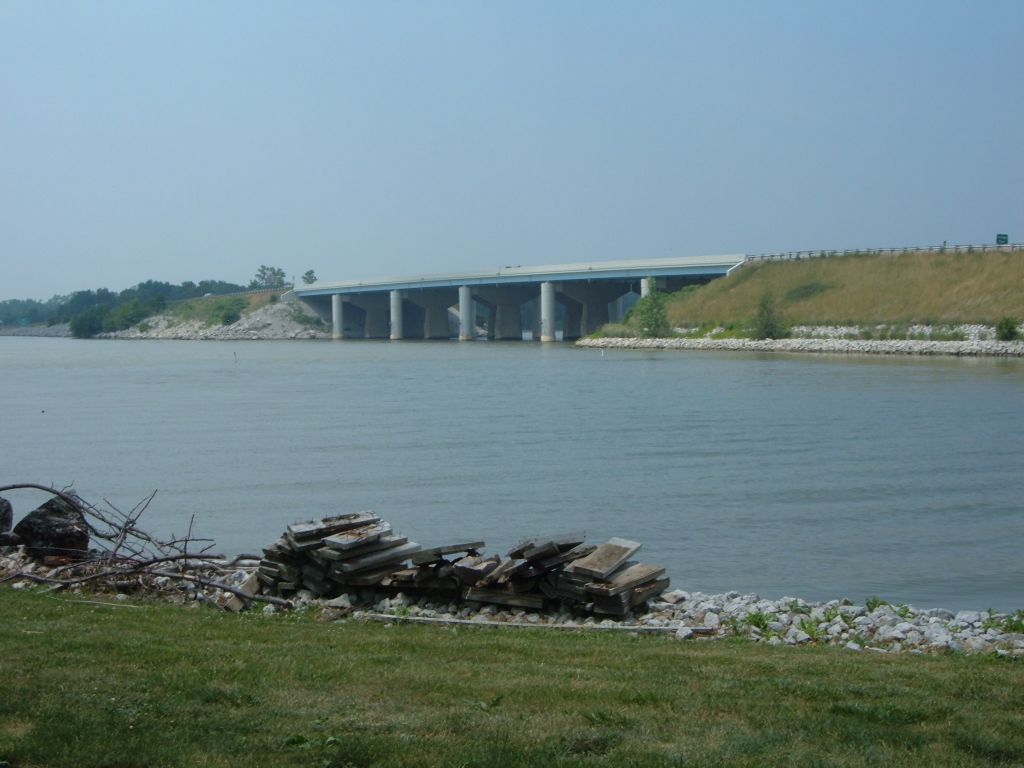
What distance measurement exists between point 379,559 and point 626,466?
13.5m

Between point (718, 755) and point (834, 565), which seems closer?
point (718, 755)

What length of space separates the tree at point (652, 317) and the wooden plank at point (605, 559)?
9241 centimetres

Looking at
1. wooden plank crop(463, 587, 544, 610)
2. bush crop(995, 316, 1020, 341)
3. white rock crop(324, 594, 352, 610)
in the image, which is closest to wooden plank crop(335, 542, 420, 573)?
white rock crop(324, 594, 352, 610)

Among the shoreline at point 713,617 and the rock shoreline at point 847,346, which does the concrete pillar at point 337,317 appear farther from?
the shoreline at point 713,617

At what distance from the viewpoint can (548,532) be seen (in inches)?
703

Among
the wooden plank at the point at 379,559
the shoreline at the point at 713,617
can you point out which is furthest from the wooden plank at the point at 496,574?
the wooden plank at the point at 379,559

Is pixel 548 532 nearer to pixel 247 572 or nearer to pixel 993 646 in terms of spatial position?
pixel 247 572

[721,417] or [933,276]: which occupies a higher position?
[933,276]

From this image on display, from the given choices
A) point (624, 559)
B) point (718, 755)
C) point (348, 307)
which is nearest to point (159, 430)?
point (624, 559)

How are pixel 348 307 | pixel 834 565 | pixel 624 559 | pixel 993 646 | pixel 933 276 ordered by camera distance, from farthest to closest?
pixel 348 307 → pixel 933 276 → pixel 834 565 → pixel 624 559 → pixel 993 646

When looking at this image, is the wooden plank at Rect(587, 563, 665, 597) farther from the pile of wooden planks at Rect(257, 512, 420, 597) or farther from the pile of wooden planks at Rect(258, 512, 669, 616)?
the pile of wooden planks at Rect(257, 512, 420, 597)

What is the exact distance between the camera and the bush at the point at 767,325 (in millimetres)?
91750

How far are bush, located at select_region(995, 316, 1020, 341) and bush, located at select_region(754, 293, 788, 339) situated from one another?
60.4 feet

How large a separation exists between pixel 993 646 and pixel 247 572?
834 cm
